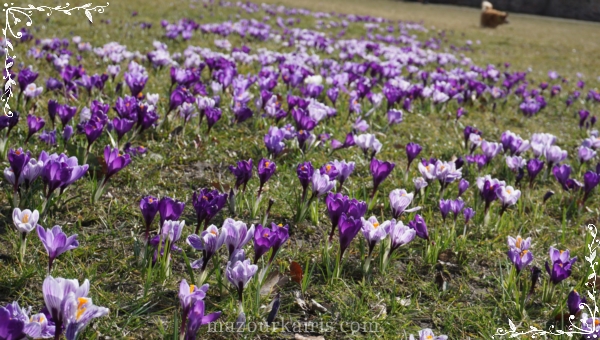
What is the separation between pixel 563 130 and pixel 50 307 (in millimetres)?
7651

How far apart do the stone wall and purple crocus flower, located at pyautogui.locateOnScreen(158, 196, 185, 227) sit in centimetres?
5208

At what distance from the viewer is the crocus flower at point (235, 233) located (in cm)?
235

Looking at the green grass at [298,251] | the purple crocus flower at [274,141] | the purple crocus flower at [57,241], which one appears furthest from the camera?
the purple crocus flower at [274,141]

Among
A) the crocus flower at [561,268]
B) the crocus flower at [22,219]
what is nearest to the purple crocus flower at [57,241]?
the crocus flower at [22,219]

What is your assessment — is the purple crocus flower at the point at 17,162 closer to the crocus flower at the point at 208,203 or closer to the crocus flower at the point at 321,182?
the crocus flower at the point at 208,203

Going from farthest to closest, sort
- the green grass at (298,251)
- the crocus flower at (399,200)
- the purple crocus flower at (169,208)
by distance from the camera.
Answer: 1. the crocus flower at (399,200)
2. the purple crocus flower at (169,208)
3. the green grass at (298,251)

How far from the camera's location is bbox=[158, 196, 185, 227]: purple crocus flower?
2.54 m

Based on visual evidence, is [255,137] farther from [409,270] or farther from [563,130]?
[563,130]

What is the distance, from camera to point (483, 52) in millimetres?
16359

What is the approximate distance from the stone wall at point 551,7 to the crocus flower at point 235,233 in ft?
171

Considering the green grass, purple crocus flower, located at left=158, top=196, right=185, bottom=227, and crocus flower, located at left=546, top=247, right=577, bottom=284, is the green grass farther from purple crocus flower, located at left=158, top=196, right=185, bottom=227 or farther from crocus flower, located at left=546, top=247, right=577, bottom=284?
purple crocus flower, located at left=158, top=196, right=185, bottom=227

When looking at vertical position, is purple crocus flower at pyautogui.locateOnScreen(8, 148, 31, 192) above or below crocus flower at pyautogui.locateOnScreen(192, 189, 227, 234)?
above

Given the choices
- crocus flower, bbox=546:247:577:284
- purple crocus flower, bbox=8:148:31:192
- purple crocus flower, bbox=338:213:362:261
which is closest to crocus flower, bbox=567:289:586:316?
crocus flower, bbox=546:247:577:284

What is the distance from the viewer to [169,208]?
2.55m
